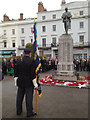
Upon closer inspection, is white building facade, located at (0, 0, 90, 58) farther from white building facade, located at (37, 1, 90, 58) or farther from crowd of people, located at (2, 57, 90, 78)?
crowd of people, located at (2, 57, 90, 78)

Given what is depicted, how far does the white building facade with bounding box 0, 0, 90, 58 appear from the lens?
2950 centimetres

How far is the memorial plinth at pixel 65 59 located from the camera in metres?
8.76

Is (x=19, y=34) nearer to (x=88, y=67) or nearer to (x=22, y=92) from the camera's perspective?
(x=88, y=67)

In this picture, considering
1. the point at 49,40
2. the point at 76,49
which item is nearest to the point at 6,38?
the point at 49,40

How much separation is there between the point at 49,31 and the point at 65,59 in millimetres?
25166

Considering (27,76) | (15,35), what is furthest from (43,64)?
(15,35)

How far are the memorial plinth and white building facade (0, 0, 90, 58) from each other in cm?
2173

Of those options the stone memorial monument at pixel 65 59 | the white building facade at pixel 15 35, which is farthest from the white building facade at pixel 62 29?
the stone memorial monument at pixel 65 59

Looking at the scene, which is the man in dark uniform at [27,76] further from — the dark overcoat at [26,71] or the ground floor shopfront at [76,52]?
the ground floor shopfront at [76,52]

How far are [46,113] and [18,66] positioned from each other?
1817 millimetres

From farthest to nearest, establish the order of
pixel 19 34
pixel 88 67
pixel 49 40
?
pixel 19 34 < pixel 49 40 < pixel 88 67

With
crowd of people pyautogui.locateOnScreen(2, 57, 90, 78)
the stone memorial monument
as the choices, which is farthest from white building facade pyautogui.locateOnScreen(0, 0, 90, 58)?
the stone memorial monument

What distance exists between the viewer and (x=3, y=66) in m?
12.3

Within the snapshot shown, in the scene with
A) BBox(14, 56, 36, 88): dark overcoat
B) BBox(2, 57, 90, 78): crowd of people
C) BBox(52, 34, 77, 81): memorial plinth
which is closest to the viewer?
BBox(14, 56, 36, 88): dark overcoat
